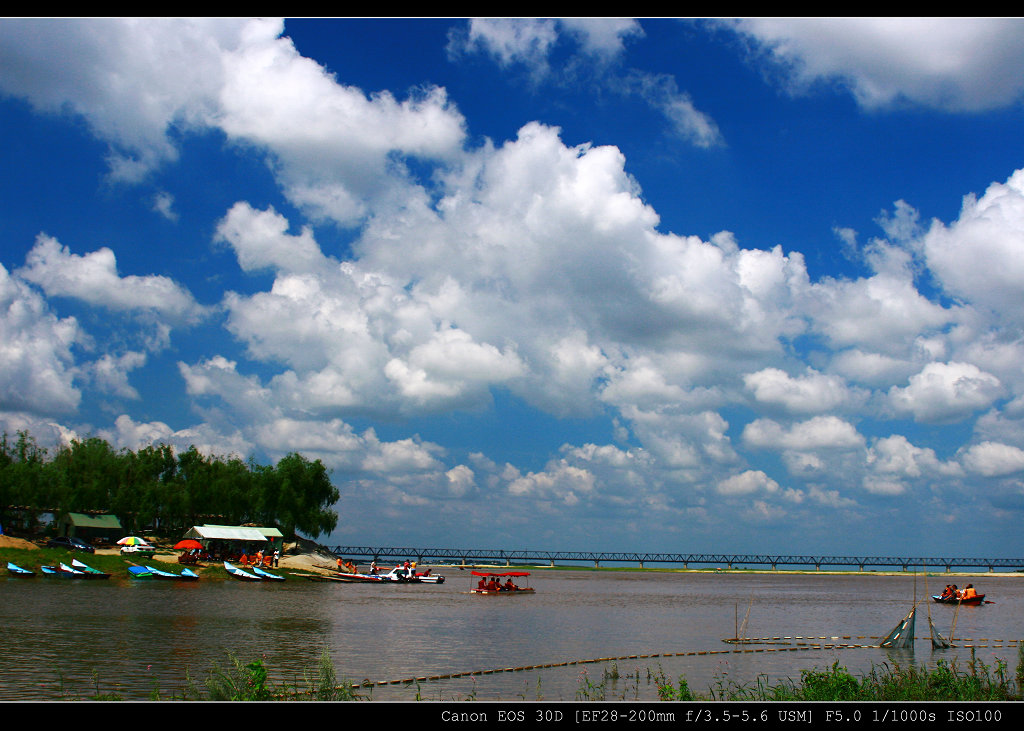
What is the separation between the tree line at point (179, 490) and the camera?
4097 inches

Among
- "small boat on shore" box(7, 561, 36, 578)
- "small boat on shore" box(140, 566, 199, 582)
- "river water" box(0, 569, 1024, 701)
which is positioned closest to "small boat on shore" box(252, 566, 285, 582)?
"small boat on shore" box(140, 566, 199, 582)

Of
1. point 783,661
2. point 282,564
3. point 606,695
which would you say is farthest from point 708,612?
point 282,564

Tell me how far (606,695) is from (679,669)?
299 inches

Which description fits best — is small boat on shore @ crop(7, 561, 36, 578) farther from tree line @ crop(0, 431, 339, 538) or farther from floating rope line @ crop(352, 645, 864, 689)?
floating rope line @ crop(352, 645, 864, 689)

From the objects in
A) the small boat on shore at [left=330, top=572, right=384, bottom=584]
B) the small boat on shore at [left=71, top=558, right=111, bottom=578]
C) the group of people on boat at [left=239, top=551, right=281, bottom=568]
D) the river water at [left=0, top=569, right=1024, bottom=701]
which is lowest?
the small boat on shore at [left=330, top=572, right=384, bottom=584]

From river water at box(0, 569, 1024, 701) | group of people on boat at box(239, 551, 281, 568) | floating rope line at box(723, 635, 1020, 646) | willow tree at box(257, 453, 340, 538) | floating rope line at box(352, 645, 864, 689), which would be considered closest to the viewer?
floating rope line at box(352, 645, 864, 689)

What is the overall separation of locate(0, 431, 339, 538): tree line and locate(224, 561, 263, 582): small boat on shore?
2505 cm

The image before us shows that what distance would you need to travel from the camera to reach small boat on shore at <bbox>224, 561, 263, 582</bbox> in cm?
8080

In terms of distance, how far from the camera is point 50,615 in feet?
132

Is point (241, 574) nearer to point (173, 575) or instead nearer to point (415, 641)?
point (173, 575)

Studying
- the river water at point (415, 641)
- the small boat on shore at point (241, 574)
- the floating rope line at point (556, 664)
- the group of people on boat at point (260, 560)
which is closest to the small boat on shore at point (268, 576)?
the small boat on shore at point (241, 574)

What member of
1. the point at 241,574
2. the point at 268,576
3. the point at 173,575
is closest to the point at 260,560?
the point at 268,576
